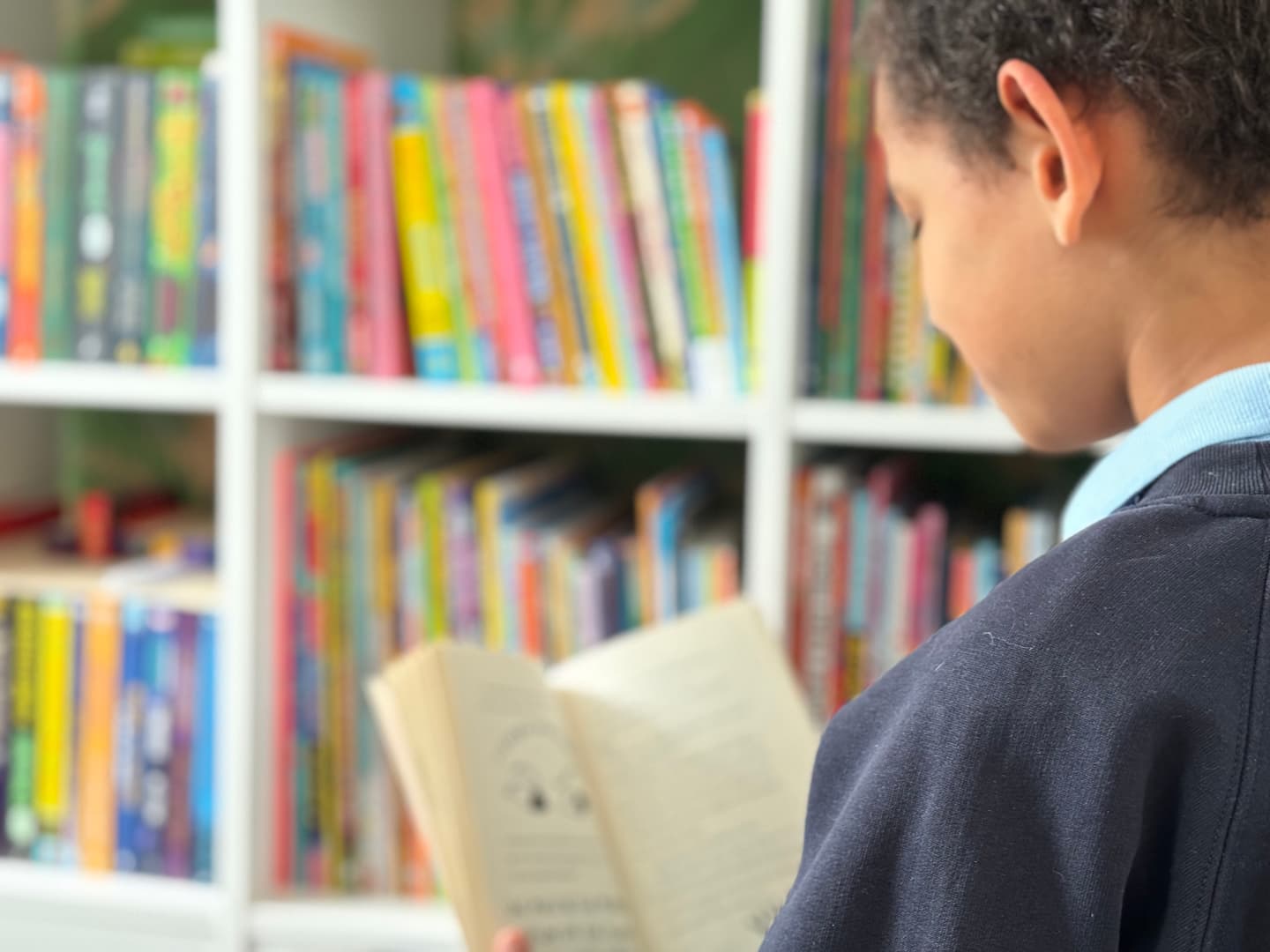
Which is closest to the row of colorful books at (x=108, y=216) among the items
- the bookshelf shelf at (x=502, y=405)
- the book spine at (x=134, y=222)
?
the book spine at (x=134, y=222)

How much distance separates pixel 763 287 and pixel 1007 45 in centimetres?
46

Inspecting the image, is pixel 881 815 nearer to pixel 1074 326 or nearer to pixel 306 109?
pixel 1074 326

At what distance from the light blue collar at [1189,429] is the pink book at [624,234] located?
1.76ft

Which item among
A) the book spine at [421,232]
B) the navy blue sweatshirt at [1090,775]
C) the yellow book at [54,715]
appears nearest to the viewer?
the navy blue sweatshirt at [1090,775]

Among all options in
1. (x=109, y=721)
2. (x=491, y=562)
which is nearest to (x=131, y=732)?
(x=109, y=721)

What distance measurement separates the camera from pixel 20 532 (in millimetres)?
1366

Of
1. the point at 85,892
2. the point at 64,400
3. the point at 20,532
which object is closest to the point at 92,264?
the point at 64,400

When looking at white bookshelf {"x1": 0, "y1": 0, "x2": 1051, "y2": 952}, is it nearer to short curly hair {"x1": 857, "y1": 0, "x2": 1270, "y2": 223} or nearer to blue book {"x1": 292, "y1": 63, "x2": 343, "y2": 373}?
blue book {"x1": 292, "y1": 63, "x2": 343, "y2": 373}

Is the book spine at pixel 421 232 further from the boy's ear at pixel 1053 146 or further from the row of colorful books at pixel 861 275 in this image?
the boy's ear at pixel 1053 146

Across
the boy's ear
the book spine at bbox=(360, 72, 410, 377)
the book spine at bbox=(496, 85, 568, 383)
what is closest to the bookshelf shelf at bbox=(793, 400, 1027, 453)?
the book spine at bbox=(496, 85, 568, 383)

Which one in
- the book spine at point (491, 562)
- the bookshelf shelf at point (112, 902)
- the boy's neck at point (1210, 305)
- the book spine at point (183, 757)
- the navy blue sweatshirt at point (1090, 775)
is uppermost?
the boy's neck at point (1210, 305)

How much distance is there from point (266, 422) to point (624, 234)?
1.09 ft

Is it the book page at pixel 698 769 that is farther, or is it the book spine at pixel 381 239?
the book spine at pixel 381 239

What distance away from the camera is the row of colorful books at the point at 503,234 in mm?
1034
